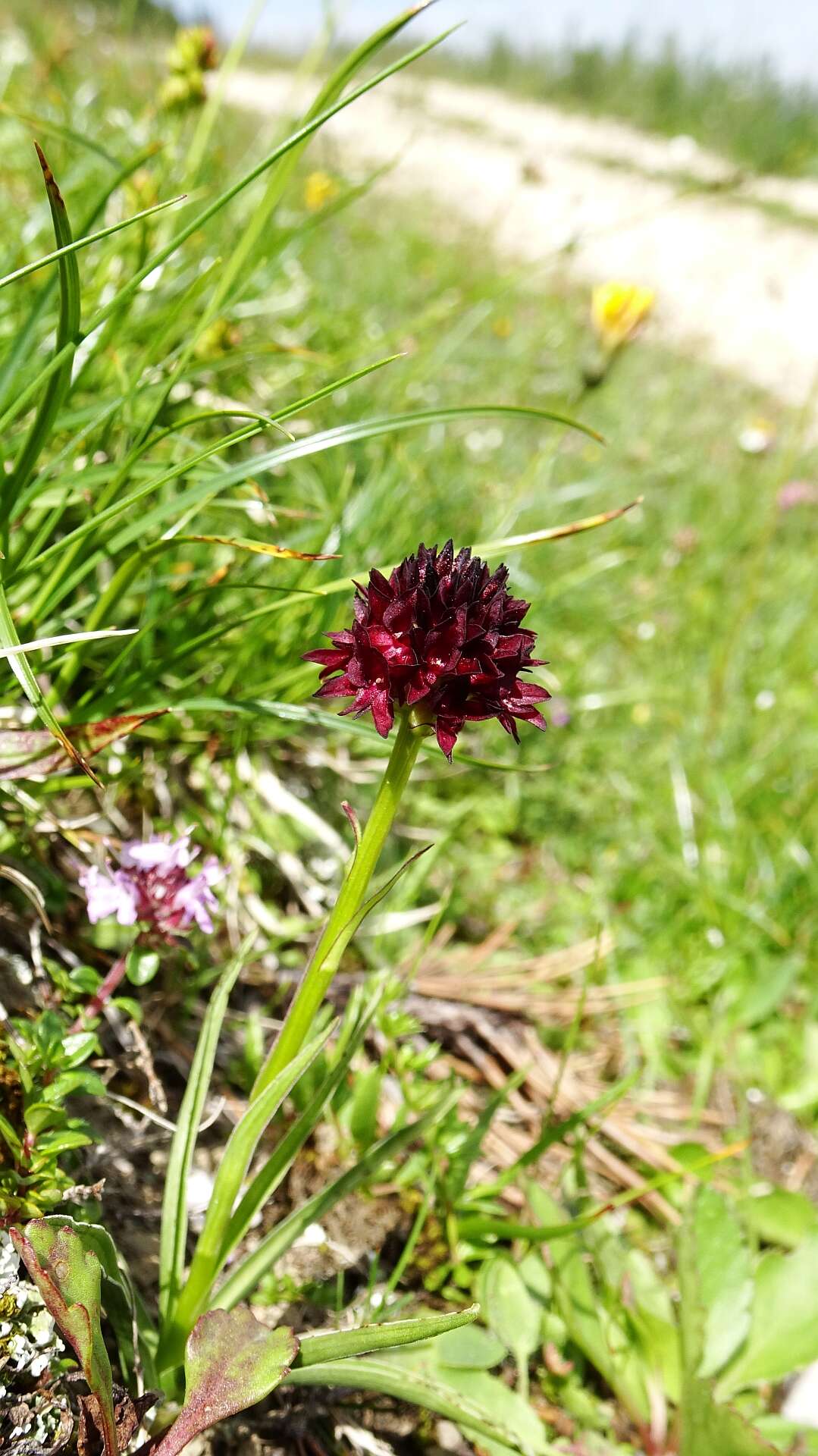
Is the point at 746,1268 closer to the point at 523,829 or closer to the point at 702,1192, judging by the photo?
the point at 702,1192

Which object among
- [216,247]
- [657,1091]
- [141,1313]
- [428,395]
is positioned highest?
[216,247]

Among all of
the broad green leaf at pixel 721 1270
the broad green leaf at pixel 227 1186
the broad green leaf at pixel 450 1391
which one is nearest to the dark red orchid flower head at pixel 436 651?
the broad green leaf at pixel 227 1186

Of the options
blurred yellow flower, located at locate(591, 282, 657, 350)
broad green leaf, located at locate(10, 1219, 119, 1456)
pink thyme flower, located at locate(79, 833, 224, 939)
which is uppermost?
blurred yellow flower, located at locate(591, 282, 657, 350)

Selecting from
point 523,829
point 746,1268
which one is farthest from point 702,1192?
point 523,829

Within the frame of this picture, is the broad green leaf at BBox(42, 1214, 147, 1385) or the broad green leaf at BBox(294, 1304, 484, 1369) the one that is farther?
the broad green leaf at BBox(42, 1214, 147, 1385)

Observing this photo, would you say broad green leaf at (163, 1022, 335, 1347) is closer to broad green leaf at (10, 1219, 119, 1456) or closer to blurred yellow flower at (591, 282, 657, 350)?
broad green leaf at (10, 1219, 119, 1456)

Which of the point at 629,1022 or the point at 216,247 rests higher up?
the point at 216,247

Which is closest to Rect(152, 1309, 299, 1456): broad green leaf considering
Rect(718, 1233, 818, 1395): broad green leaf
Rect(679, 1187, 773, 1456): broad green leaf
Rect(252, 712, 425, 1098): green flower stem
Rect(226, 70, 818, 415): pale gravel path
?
Rect(252, 712, 425, 1098): green flower stem
